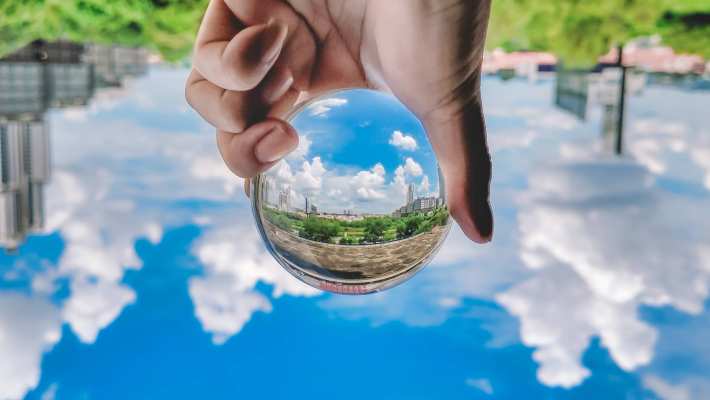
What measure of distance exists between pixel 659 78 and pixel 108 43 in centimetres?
2645

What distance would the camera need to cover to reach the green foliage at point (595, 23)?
19.0m

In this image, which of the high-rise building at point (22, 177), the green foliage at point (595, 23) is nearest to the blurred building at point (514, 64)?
the green foliage at point (595, 23)

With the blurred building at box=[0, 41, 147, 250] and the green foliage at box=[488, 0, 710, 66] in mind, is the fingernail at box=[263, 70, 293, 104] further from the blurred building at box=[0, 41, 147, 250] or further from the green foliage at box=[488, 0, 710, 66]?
the blurred building at box=[0, 41, 147, 250]

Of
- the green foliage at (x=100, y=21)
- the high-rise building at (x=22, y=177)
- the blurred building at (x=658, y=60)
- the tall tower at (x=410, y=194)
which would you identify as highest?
the tall tower at (x=410, y=194)

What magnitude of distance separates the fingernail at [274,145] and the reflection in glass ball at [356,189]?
0.03 m

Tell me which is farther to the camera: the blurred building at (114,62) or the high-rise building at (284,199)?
the blurred building at (114,62)

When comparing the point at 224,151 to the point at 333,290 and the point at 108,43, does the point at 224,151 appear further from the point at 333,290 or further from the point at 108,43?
the point at 108,43

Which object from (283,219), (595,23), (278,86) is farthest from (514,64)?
(283,219)

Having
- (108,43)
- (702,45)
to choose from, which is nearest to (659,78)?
(702,45)

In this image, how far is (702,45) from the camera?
23.6 meters

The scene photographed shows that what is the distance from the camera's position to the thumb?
224 centimetres

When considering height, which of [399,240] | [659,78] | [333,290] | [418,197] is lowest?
[659,78]

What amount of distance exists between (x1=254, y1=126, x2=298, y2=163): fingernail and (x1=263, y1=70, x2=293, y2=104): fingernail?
0.28 metres

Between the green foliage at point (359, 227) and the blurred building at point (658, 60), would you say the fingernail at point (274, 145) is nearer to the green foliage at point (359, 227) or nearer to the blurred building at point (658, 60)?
the green foliage at point (359, 227)
